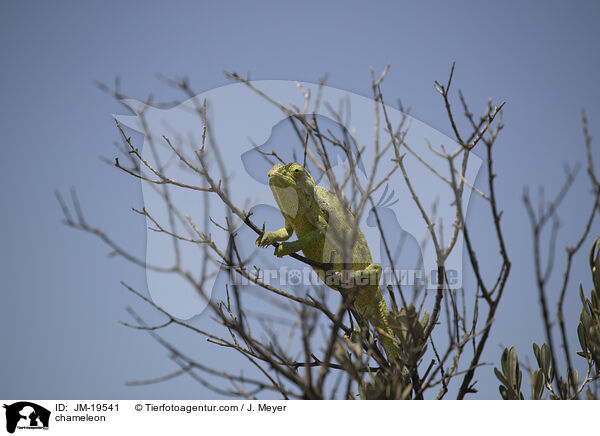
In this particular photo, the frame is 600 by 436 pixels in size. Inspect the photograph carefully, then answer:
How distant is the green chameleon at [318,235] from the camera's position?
2.96 metres

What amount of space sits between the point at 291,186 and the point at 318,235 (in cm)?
33

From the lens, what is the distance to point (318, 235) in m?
3.02
